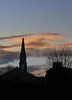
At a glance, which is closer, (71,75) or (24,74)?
(71,75)

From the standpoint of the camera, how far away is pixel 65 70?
44.9 meters

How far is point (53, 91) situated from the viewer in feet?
147

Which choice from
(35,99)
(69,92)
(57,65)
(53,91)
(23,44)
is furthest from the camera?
(23,44)

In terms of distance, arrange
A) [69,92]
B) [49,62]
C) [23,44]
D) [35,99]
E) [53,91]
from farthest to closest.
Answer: [23,44] → [49,62] → [53,91] → [69,92] → [35,99]

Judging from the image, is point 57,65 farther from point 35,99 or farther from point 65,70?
point 35,99

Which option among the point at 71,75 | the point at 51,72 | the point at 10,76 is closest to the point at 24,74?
the point at 10,76

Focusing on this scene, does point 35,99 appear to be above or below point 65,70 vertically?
below

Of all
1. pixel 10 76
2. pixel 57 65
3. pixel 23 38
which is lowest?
pixel 10 76

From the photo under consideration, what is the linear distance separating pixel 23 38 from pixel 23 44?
3219 millimetres

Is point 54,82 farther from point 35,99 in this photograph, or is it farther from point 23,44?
point 23,44

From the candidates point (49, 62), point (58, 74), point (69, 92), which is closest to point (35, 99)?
point (69, 92)

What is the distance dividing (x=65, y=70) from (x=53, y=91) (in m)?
4.14

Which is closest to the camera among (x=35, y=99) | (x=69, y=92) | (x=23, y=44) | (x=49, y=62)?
(x=35, y=99)

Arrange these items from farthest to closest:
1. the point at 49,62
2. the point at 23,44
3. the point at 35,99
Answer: the point at 23,44 < the point at 49,62 < the point at 35,99
